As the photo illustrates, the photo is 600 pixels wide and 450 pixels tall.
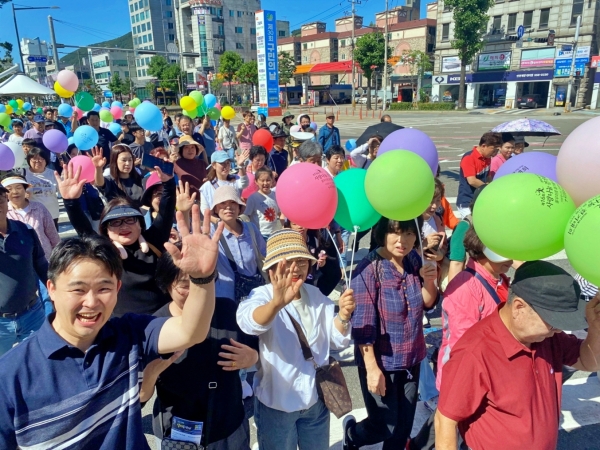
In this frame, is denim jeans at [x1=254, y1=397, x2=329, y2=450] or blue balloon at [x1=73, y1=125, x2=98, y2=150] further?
blue balloon at [x1=73, y1=125, x2=98, y2=150]

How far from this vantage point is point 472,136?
20500mm

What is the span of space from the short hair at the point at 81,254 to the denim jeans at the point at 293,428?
1209 mm

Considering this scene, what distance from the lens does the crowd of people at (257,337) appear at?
1.50m

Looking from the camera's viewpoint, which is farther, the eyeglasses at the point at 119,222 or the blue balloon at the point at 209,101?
the blue balloon at the point at 209,101

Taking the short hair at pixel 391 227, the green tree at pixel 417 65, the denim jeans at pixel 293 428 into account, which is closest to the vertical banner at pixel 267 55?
the short hair at pixel 391 227

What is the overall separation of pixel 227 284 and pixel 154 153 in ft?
11.0

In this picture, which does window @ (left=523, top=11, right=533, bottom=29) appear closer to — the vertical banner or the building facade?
the building facade

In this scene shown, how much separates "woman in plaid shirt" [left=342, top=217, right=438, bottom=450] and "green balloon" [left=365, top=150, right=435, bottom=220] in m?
0.16

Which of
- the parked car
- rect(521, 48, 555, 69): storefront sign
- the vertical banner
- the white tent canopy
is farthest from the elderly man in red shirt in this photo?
rect(521, 48, 555, 69): storefront sign

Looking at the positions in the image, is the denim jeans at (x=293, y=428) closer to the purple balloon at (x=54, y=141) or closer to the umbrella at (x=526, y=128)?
the umbrella at (x=526, y=128)

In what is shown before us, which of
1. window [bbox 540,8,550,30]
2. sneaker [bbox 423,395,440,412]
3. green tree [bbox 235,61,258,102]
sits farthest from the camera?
green tree [bbox 235,61,258,102]

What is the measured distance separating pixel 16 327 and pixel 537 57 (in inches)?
1999

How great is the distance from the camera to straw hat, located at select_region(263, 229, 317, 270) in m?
2.03

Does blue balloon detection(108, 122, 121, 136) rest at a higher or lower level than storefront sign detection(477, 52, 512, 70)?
lower
